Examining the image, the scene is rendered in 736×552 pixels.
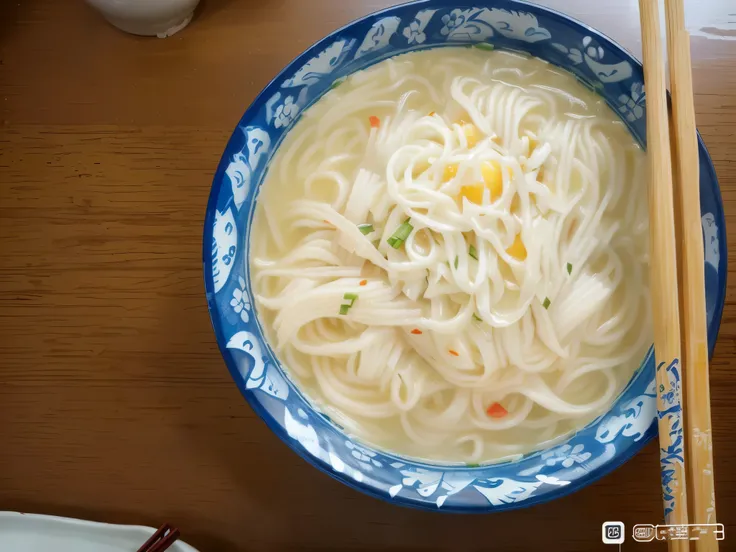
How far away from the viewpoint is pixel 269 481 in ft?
5.30

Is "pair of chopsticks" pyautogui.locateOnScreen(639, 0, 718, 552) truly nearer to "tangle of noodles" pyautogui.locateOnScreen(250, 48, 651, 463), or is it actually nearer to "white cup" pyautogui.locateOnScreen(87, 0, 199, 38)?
"tangle of noodles" pyautogui.locateOnScreen(250, 48, 651, 463)

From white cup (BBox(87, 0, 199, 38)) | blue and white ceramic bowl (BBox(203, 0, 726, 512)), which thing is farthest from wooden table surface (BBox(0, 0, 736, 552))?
blue and white ceramic bowl (BBox(203, 0, 726, 512))

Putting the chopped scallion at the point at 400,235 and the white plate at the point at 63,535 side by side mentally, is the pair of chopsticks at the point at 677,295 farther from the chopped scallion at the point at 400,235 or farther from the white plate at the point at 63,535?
the white plate at the point at 63,535

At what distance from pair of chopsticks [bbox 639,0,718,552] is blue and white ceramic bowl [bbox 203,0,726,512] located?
55 mm

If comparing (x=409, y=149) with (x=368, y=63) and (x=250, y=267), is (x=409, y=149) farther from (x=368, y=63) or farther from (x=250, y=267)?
(x=250, y=267)

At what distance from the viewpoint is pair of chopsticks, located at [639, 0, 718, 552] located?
1.24m

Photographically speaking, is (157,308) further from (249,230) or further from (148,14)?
(148,14)

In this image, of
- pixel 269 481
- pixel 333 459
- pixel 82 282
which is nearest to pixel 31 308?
pixel 82 282

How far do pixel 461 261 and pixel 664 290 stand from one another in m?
0.44

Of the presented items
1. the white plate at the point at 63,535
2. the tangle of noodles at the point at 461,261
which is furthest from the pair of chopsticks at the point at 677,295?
the white plate at the point at 63,535

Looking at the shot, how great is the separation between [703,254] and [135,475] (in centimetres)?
152

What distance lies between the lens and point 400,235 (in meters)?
1.43

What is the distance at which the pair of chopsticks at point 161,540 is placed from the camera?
5.02 ft

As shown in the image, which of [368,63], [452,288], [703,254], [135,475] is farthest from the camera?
[135,475]
